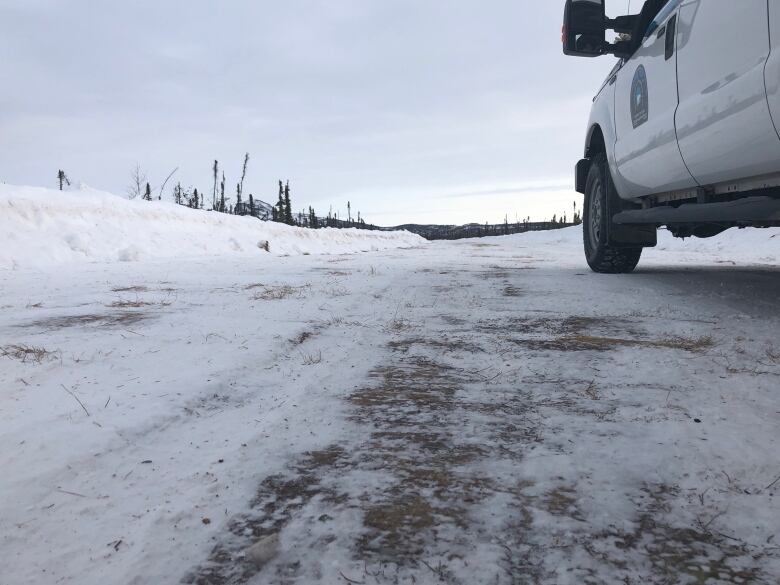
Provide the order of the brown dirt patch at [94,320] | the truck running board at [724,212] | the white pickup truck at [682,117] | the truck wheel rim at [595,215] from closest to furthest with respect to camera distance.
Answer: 1. the white pickup truck at [682,117]
2. the truck running board at [724,212]
3. the brown dirt patch at [94,320]
4. the truck wheel rim at [595,215]

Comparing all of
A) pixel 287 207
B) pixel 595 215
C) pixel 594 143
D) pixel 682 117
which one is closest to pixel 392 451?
pixel 682 117

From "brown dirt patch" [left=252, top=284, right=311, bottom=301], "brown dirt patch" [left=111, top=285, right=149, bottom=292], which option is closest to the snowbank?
"brown dirt patch" [left=111, top=285, right=149, bottom=292]

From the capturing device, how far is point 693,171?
3.63 m

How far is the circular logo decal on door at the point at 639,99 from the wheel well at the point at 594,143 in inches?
44.9

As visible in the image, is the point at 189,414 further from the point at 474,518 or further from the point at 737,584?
the point at 737,584

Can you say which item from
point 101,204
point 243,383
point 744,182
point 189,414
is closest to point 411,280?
point 744,182

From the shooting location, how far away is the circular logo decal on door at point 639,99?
14.0 ft

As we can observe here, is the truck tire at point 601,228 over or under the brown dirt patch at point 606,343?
over

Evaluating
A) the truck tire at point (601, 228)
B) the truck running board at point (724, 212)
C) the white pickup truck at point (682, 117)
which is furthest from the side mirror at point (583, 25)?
the truck running board at point (724, 212)

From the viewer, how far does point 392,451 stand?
1628mm

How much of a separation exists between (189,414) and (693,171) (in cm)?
354

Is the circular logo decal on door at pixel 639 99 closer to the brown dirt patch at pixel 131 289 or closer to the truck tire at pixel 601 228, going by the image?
the truck tire at pixel 601 228

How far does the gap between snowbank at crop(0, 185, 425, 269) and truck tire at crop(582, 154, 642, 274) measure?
8005 mm

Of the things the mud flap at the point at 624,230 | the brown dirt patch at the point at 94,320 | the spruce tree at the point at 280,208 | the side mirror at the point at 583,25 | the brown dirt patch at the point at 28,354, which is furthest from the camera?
the spruce tree at the point at 280,208
